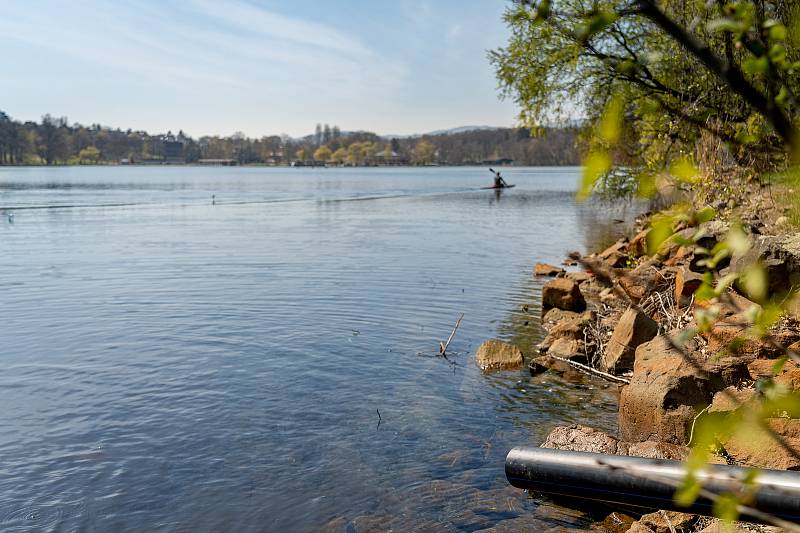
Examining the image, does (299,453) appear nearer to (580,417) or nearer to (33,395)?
(580,417)

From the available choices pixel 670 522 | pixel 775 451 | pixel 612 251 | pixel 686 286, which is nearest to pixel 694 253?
pixel 686 286

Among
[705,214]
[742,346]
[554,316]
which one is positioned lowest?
[554,316]

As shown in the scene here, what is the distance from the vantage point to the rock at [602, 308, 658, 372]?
13.3m

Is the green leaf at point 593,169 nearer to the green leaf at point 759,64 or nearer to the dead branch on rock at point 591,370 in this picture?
the green leaf at point 759,64

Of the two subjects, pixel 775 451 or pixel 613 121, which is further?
pixel 775 451

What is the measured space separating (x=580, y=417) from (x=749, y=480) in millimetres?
10352

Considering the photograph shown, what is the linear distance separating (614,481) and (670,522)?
801 millimetres

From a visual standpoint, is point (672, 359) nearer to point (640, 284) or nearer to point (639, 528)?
point (639, 528)

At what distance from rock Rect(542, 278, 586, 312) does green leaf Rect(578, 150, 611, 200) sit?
18.1 meters

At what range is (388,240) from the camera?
3784cm

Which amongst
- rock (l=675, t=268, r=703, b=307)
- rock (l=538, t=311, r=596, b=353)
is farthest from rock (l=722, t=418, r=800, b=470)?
rock (l=538, t=311, r=596, b=353)

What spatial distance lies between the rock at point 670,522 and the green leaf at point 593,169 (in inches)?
261

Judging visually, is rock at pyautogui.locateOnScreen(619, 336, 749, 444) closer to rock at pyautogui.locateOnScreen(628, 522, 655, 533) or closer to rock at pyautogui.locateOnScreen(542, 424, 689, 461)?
rock at pyautogui.locateOnScreen(542, 424, 689, 461)

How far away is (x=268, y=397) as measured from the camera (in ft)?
42.1
